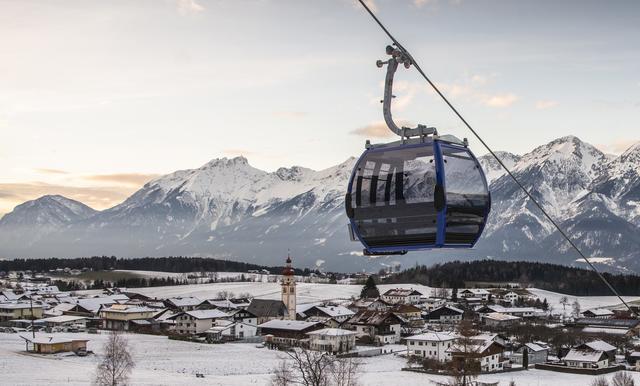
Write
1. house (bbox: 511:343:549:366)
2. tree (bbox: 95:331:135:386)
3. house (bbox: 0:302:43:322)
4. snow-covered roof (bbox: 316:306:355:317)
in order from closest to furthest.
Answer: tree (bbox: 95:331:135:386)
house (bbox: 511:343:549:366)
snow-covered roof (bbox: 316:306:355:317)
house (bbox: 0:302:43:322)

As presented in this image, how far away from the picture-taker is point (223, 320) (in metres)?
96.6

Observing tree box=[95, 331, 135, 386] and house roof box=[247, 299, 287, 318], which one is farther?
house roof box=[247, 299, 287, 318]

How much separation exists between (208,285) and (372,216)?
172 meters

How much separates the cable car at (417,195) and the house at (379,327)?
7440cm

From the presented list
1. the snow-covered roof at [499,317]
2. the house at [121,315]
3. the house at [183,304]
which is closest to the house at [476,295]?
the snow-covered roof at [499,317]

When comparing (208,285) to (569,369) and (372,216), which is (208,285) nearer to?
(569,369)

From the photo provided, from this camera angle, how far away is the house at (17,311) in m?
112

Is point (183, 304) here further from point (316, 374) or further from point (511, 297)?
point (316, 374)

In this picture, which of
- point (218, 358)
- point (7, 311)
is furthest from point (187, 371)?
point (7, 311)

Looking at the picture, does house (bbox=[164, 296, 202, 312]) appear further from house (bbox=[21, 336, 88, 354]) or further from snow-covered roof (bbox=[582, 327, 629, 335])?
snow-covered roof (bbox=[582, 327, 629, 335])

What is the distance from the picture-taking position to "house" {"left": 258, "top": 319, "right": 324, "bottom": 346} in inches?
3246

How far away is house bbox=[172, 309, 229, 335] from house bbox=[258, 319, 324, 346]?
20.5 ft

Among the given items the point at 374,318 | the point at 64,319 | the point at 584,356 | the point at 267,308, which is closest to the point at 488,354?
the point at 584,356

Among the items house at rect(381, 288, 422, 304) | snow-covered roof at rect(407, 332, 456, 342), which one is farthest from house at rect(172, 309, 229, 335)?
house at rect(381, 288, 422, 304)
